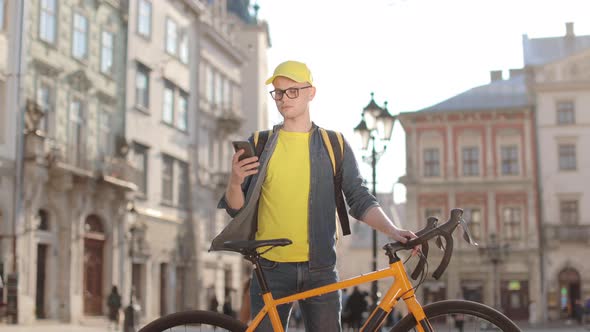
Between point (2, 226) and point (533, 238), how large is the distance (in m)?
32.9

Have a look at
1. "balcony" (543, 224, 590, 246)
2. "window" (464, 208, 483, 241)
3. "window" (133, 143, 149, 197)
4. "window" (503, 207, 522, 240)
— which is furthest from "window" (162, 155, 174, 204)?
"balcony" (543, 224, 590, 246)

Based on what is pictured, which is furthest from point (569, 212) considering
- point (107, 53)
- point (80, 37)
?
point (80, 37)

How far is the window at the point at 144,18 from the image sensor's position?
34.9 meters

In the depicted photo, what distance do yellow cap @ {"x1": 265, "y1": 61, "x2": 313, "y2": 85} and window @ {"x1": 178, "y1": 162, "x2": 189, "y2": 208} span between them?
34.8 meters

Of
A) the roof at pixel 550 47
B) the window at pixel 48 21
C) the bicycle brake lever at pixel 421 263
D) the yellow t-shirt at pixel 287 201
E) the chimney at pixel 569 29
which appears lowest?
the bicycle brake lever at pixel 421 263

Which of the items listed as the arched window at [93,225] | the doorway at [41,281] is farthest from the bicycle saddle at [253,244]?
the arched window at [93,225]

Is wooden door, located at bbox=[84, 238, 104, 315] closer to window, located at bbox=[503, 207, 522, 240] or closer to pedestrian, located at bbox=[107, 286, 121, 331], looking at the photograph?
pedestrian, located at bbox=[107, 286, 121, 331]

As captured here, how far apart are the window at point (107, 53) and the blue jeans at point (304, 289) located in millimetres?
28616

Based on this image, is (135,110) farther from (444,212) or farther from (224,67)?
(444,212)

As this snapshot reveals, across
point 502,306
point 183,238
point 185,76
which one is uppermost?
point 185,76

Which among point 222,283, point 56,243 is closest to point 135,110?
point 56,243

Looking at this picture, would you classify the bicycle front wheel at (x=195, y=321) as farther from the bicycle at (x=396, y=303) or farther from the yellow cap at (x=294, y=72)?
the yellow cap at (x=294, y=72)

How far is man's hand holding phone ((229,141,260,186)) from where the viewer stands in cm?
409

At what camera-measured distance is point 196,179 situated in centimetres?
4081
